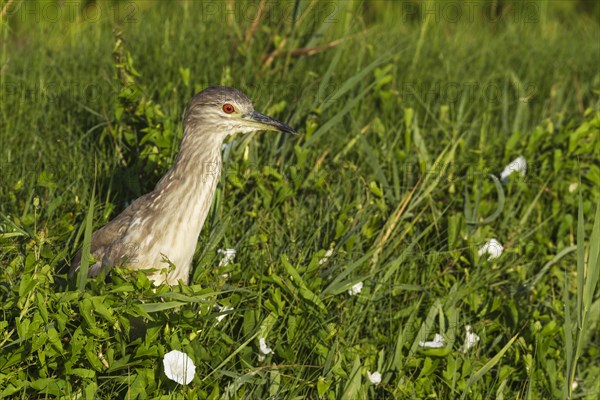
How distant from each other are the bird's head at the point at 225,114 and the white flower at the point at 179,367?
137cm

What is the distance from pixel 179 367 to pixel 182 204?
0.95m

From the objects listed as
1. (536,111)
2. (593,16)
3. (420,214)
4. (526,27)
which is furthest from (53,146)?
(593,16)

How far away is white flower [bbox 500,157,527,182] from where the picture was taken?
531 centimetres

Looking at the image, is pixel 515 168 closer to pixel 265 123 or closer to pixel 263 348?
pixel 265 123

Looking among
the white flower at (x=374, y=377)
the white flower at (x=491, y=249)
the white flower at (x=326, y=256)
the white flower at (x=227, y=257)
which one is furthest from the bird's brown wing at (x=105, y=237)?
the white flower at (x=491, y=249)

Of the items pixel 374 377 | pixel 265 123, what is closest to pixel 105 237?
pixel 265 123

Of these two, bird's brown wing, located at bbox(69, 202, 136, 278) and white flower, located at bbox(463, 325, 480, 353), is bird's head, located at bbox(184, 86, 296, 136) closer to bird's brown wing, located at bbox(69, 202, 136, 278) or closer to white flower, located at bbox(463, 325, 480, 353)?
bird's brown wing, located at bbox(69, 202, 136, 278)

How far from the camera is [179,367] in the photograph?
3.54 m

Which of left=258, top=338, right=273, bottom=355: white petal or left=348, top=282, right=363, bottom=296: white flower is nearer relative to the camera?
left=258, top=338, right=273, bottom=355: white petal

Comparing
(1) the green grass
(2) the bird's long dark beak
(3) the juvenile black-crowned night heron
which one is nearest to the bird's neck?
(3) the juvenile black-crowned night heron

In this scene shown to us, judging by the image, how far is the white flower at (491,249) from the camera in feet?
15.9

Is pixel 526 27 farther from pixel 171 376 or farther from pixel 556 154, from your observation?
pixel 171 376

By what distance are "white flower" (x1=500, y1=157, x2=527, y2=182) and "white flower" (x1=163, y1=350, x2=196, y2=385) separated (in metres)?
2.52

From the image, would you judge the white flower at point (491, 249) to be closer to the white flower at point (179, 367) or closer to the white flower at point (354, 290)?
the white flower at point (354, 290)
